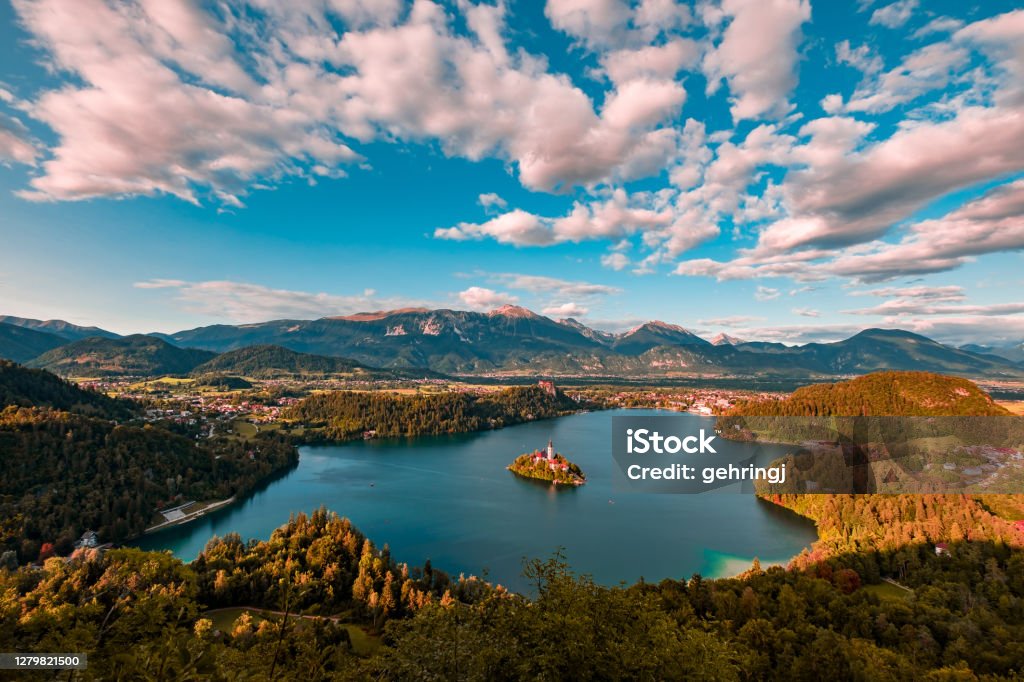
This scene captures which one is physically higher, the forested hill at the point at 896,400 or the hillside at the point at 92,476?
the forested hill at the point at 896,400

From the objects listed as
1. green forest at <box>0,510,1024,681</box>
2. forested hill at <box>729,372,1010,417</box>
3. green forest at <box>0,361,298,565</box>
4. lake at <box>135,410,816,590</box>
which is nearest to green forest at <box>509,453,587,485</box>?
lake at <box>135,410,816,590</box>

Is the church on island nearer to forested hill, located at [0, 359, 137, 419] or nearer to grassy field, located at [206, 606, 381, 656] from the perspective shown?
grassy field, located at [206, 606, 381, 656]

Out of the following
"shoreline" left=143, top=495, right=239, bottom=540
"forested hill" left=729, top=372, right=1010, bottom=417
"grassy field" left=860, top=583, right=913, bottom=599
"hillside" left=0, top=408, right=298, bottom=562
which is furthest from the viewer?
"forested hill" left=729, top=372, right=1010, bottom=417

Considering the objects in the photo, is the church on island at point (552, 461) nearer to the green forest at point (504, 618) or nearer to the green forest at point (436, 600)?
the green forest at point (436, 600)

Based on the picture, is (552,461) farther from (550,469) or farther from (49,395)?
(49,395)

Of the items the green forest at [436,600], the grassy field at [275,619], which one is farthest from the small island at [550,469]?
the grassy field at [275,619]

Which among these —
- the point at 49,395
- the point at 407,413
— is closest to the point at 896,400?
the point at 407,413

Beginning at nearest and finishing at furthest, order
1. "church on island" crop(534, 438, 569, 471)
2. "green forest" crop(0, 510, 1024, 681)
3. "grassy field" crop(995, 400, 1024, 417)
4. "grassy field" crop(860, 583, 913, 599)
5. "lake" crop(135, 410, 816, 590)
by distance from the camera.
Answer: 1. "green forest" crop(0, 510, 1024, 681)
2. "grassy field" crop(860, 583, 913, 599)
3. "lake" crop(135, 410, 816, 590)
4. "church on island" crop(534, 438, 569, 471)
5. "grassy field" crop(995, 400, 1024, 417)
